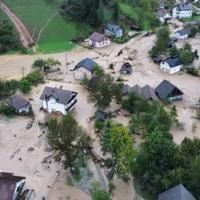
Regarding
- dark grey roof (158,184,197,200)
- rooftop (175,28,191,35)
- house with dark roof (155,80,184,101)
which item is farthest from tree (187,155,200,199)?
rooftop (175,28,191,35)

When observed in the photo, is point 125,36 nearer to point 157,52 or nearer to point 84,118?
point 157,52

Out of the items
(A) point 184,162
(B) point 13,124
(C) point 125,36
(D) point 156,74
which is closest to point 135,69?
(D) point 156,74

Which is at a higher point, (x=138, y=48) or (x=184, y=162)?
(x=184, y=162)

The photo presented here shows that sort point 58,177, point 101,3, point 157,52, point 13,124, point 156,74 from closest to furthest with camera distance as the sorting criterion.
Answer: point 58,177 < point 13,124 < point 156,74 < point 157,52 < point 101,3

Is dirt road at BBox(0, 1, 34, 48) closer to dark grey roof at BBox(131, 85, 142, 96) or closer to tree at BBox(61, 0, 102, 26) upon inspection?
tree at BBox(61, 0, 102, 26)

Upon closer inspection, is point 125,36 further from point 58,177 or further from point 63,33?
point 58,177

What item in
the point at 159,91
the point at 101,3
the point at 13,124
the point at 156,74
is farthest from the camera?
the point at 101,3

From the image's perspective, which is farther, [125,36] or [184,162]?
[125,36]

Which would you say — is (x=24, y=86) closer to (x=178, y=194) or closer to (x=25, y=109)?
(x=25, y=109)
